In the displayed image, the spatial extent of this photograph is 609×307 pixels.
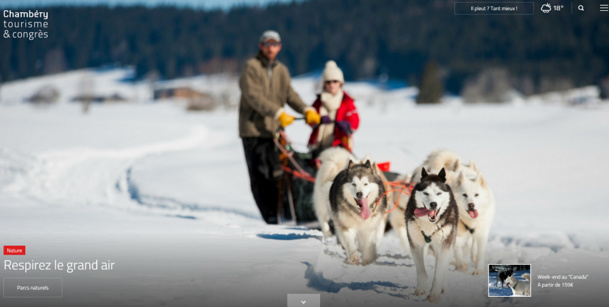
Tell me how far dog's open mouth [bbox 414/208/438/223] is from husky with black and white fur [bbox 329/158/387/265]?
60 centimetres

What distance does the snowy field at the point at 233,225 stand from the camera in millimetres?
2984

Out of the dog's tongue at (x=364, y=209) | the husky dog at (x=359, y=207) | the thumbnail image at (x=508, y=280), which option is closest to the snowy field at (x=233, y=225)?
the thumbnail image at (x=508, y=280)

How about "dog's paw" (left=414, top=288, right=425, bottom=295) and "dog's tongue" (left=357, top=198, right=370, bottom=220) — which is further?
"dog's tongue" (left=357, top=198, right=370, bottom=220)

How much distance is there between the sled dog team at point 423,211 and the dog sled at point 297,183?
2.51ft

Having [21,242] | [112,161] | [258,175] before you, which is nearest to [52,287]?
[21,242]

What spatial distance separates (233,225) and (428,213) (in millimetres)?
2461

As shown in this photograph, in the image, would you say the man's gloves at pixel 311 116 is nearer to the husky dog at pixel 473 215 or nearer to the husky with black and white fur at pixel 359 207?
the husky with black and white fur at pixel 359 207

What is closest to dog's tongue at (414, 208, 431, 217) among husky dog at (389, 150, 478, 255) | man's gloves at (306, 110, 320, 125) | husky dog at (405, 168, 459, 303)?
husky dog at (405, 168, 459, 303)

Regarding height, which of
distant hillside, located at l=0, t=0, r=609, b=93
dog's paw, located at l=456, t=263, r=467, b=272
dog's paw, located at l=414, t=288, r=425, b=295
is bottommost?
dog's paw, located at l=414, t=288, r=425, b=295

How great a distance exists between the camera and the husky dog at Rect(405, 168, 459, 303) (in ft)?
9.60

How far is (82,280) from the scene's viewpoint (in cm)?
301

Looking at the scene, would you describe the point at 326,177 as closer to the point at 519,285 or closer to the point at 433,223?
the point at 433,223

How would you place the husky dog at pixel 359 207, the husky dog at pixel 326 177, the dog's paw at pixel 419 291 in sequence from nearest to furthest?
the dog's paw at pixel 419 291 < the husky dog at pixel 359 207 < the husky dog at pixel 326 177

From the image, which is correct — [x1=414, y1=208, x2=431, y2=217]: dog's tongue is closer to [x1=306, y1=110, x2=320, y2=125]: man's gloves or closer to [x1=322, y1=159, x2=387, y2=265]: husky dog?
[x1=322, y1=159, x2=387, y2=265]: husky dog
